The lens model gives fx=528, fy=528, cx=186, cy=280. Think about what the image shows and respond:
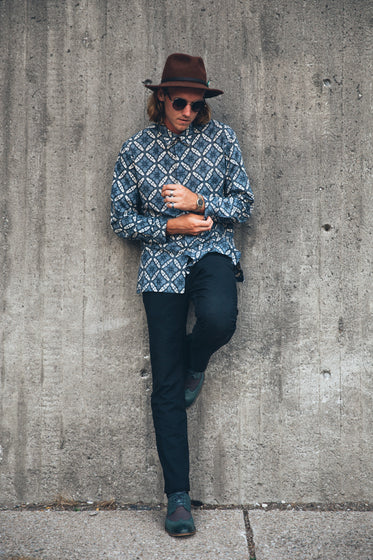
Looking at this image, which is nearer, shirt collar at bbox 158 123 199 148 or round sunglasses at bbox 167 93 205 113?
round sunglasses at bbox 167 93 205 113

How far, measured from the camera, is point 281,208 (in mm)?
3295

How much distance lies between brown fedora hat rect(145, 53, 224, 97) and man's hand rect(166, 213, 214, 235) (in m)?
0.69

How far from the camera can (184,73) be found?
9.29 ft

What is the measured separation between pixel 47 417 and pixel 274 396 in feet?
4.65

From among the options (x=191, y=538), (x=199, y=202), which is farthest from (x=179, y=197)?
(x=191, y=538)

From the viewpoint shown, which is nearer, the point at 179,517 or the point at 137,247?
the point at 179,517

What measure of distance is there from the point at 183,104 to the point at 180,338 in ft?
4.20

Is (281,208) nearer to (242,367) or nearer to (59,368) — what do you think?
(242,367)

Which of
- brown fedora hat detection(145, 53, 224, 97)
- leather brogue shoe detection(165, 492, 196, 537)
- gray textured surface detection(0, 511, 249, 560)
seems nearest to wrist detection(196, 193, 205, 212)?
brown fedora hat detection(145, 53, 224, 97)

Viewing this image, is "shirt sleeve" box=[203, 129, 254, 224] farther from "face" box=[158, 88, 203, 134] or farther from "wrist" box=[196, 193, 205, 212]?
"face" box=[158, 88, 203, 134]

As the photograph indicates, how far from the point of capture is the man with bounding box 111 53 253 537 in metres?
2.84

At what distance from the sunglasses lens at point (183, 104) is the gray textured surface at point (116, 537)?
2.27 m

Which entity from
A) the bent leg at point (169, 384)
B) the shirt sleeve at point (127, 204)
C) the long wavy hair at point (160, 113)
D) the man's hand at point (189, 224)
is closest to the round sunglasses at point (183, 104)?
the long wavy hair at point (160, 113)

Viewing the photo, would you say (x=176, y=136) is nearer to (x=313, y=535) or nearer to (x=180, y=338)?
(x=180, y=338)
